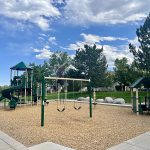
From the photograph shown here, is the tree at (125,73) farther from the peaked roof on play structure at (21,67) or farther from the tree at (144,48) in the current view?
the peaked roof on play structure at (21,67)

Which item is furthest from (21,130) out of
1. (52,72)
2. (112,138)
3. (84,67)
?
(52,72)

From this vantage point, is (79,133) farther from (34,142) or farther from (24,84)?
(24,84)

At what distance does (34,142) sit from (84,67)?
42.6m

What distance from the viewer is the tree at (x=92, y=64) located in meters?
48.5

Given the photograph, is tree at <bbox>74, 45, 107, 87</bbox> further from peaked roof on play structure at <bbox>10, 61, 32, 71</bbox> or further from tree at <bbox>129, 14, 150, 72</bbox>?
peaked roof on play structure at <bbox>10, 61, 32, 71</bbox>

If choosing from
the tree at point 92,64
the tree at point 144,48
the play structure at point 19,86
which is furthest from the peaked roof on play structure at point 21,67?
the tree at point 92,64

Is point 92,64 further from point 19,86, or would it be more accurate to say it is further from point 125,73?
point 19,86

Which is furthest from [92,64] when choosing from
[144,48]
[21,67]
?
[21,67]

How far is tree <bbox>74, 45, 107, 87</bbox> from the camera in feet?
159

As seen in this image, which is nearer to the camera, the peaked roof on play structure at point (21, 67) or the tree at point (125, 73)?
the peaked roof on play structure at point (21, 67)

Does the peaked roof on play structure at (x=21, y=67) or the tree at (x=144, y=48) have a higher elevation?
the tree at (x=144, y=48)

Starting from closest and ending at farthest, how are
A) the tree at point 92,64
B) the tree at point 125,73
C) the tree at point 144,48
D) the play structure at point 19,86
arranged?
the play structure at point 19,86, the tree at point 144,48, the tree at point 125,73, the tree at point 92,64

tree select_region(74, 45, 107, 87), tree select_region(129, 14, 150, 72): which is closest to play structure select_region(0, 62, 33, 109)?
tree select_region(129, 14, 150, 72)

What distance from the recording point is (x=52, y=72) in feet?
249
